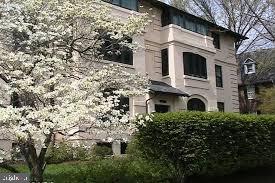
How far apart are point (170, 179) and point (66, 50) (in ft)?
17.2

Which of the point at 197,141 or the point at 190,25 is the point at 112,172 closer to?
the point at 197,141

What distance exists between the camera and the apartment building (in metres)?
25.4

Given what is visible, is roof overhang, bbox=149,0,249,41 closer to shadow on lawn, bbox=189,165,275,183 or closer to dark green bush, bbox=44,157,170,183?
shadow on lawn, bbox=189,165,275,183

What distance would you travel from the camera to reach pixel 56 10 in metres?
12.9

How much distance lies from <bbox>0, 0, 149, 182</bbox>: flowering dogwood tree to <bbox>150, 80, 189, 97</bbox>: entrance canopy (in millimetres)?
10069

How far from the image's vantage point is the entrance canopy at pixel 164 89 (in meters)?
24.7

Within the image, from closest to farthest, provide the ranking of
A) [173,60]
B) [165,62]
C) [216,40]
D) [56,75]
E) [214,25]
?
[56,75] < [173,60] < [165,62] < [214,25] < [216,40]

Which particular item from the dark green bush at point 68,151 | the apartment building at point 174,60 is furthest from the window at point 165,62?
the dark green bush at point 68,151

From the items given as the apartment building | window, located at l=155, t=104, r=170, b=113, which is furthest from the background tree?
window, located at l=155, t=104, r=170, b=113

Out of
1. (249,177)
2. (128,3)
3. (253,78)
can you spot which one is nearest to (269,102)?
(253,78)

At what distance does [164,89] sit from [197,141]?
449 inches

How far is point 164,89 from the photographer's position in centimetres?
2552

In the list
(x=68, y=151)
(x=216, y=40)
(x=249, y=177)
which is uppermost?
(x=216, y=40)

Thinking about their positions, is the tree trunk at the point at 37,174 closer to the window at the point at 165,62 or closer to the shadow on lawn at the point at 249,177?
the shadow on lawn at the point at 249,177
